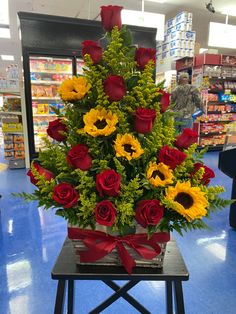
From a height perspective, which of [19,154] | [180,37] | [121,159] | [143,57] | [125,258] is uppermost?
[180,37]

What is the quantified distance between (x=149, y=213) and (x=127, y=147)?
0.20 meters

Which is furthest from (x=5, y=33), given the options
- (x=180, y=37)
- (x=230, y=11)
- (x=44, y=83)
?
(x=230, y=11)

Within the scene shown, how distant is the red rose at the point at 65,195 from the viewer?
73 centimetres

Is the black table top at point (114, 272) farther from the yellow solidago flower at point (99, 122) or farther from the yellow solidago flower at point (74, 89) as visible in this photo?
the yellow solidago flower at point (74, 89)

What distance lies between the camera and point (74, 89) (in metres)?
0.84

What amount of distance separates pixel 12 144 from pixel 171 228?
4.84 metres

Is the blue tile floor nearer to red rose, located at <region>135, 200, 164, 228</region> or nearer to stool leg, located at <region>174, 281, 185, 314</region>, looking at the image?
stool leg, located at <region>174, 281, 185, 314</region>

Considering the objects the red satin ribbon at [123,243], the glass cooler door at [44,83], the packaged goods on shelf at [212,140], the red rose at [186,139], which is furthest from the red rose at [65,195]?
the packaged goods on shelf at [212,140]

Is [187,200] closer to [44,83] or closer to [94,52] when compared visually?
[94,52]

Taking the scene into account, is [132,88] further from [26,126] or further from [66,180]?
[26,126]

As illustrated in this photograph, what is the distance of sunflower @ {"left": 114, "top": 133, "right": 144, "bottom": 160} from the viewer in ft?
2.47

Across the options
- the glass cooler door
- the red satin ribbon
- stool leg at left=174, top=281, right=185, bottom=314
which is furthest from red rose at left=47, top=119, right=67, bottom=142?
the glass cooler door

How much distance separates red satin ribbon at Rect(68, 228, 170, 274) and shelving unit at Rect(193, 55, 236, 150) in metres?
6.30

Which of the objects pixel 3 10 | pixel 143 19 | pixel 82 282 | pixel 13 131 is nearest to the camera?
pixel 82 282
